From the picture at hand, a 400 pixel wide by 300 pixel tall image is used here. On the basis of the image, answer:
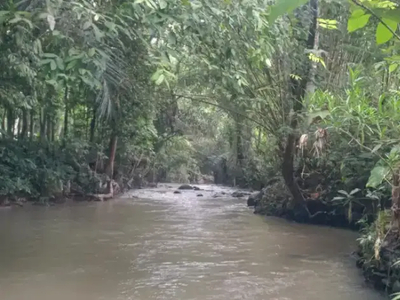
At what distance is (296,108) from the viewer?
403 inches

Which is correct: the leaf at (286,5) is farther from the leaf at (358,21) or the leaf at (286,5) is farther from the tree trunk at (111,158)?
the tree trunk at (111,158)

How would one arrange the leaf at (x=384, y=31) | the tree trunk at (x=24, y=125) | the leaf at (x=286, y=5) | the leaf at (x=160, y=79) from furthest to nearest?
1. the tree trunk at (x=24, y=125)
2. the leaf at (x=160, y=79)
3. the leaf at (x=384, y=31)
4. the leaf at (x=286, y=5)

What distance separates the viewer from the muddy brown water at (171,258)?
5.18 metres

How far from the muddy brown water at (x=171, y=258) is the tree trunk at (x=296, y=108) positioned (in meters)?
0.74

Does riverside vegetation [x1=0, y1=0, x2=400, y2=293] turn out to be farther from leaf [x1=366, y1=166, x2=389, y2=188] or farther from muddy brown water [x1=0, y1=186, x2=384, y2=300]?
muddy brown water [x1=0, y1=186, x2=384, y2=300]

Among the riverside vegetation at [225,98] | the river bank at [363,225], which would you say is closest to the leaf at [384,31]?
the riverside vegetation at [225,98]

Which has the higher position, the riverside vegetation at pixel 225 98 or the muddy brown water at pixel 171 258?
the riverside vegetation at pixel 225 98

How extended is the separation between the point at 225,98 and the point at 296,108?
1.63m

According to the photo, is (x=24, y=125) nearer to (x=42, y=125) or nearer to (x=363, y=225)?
(x=42, y=125)

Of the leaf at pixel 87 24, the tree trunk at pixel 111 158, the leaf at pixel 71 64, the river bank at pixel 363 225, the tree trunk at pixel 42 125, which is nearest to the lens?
the leaf at pixel 87 24

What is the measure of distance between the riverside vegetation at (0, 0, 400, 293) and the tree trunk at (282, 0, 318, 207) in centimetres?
2

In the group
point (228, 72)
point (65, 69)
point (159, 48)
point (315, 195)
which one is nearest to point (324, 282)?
point (228, 72)

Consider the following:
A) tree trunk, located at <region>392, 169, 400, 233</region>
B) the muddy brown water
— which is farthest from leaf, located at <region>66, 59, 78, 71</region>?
tree trunk, located at <region>392, 169, 400, 233</region>

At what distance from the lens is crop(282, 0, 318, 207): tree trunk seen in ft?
30.8
